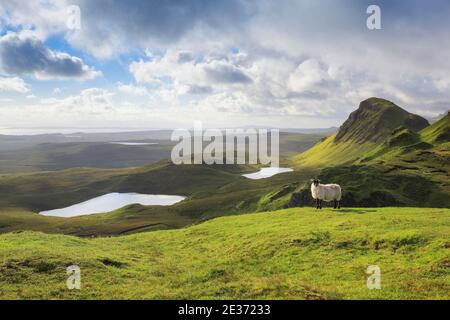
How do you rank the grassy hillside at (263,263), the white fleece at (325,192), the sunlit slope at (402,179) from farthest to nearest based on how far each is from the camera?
the sunlit slope at (402,179), the white fleece at (325,192), the grassy hillside at (263,263)

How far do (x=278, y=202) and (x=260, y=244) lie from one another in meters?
57.6

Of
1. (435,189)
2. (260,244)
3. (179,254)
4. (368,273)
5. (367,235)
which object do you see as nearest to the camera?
(368,273)

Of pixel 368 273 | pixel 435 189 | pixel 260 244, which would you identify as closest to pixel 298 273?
pixel 368 273

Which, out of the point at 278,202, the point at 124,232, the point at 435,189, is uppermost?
the point at 435,189

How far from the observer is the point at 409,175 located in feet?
250

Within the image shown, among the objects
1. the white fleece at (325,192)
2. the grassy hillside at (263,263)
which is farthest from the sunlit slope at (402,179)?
the grassy hillside at (263,263)

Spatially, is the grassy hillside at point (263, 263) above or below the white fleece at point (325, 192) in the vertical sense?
below

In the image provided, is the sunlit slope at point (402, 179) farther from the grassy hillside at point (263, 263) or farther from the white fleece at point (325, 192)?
the grassy hillside at point (263, 263)

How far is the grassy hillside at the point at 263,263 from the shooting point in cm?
1853

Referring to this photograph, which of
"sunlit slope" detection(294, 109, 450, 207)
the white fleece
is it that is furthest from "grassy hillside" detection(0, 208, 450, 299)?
"sunlit slope" detection(294, 109, 450, 207)

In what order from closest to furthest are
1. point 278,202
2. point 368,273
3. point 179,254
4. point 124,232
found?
point 368,273, point 179,254, point 278,202, point 124,232

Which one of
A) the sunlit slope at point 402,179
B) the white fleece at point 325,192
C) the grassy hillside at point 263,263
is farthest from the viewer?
the sunlit slope at point 402,179

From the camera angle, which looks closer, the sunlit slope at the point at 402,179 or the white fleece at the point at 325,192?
the white fleece at the point at 325,192
